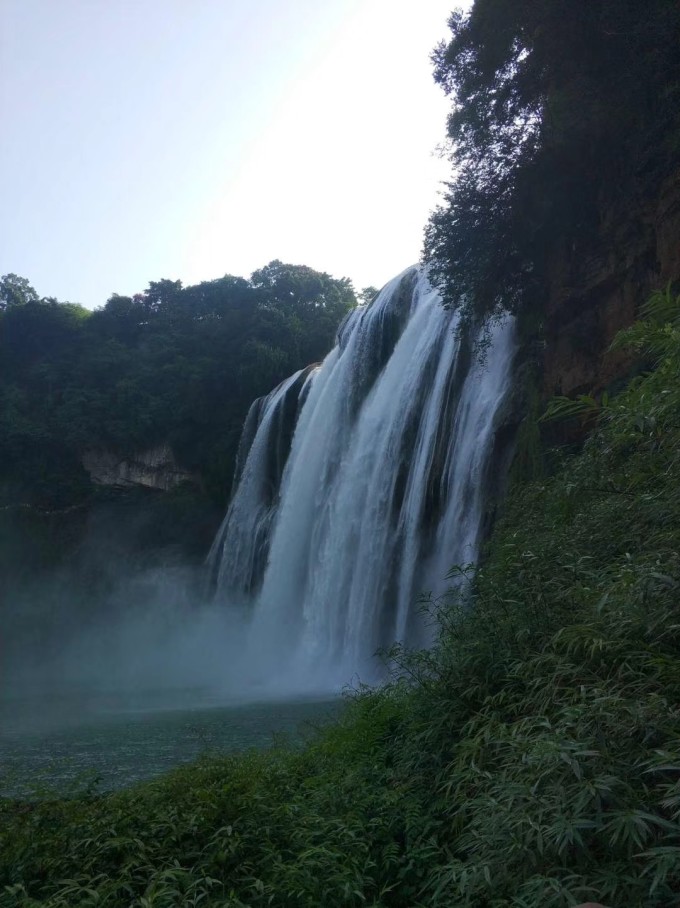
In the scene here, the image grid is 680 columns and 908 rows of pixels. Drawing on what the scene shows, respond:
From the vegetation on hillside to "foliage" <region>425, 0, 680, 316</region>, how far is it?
20079 millimetres

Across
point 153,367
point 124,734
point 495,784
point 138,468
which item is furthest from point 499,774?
point 153,367

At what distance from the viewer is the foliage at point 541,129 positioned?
10359mm

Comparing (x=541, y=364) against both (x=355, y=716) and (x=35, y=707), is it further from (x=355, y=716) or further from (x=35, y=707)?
(x=35, y=707)

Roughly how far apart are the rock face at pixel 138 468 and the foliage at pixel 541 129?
21253 mm

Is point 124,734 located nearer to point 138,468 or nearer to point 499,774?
point 499,774

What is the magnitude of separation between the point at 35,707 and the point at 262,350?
65.6 feet

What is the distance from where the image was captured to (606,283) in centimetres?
1129

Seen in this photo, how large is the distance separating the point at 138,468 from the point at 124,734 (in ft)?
75.8

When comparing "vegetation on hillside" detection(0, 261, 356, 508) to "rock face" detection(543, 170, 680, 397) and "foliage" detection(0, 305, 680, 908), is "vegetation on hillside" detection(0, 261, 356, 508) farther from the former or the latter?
"foliage" detection(0, 305, 680, 908)

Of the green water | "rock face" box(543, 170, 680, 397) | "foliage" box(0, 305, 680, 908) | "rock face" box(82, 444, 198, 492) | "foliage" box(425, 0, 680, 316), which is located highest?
"foliage" box(425, 0, 680, 316)

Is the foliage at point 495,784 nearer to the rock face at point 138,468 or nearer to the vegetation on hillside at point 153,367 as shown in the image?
the vegetation on hillside at point 153,367

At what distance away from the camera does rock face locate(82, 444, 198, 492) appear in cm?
3262

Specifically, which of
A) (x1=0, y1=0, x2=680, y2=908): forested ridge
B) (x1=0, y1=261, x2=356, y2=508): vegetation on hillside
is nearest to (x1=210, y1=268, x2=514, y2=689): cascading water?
(x1=0, y1=0, x2=680, y2=908): forested ridge

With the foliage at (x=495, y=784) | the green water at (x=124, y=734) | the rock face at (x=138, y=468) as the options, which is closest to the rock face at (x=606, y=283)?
the foliage at (x=495, y=784)
